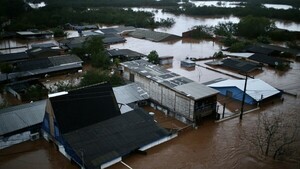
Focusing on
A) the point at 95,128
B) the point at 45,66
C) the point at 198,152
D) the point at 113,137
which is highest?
the point at 45,66

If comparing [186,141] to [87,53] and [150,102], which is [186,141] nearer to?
[150,102]

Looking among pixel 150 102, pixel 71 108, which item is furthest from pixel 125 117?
pixel 150 102

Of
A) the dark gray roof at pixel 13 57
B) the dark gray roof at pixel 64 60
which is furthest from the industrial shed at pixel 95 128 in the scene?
the dark gray roof at pixel 13 57

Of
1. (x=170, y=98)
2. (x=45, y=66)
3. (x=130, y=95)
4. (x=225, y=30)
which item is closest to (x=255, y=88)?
(x=170, y=98)

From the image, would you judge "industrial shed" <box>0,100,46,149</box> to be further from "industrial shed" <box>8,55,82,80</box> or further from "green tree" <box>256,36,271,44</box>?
"green tree" <box>256,36,271,44</box>

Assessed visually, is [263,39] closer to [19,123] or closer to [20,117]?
[20,117]

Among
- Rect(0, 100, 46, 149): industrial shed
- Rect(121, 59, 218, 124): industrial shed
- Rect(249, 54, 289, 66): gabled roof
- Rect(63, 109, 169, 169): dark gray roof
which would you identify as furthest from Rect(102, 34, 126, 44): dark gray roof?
Rect(63, 109, 169, 169): dark gray roof
